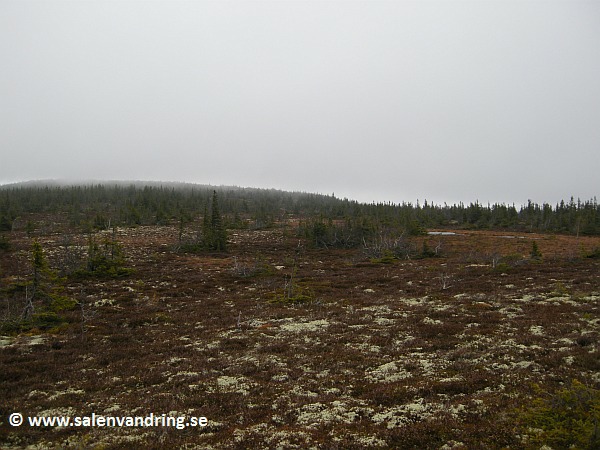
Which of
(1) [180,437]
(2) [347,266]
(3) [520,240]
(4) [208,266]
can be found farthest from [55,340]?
(3) [520,240]

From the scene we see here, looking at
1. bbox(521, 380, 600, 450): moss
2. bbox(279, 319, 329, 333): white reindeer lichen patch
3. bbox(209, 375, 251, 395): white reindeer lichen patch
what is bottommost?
bbox(279, 319, 329, 333): white reindeer lichen patch

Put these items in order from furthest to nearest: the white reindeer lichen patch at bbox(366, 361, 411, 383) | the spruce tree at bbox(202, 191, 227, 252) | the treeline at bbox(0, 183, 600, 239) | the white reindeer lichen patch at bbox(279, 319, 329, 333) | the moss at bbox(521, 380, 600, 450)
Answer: the treeline at bbox(0, 183, 600, 239) < the spruce tree at bbox(202, 191, 227, 252) < the white reindeer lichen patch at bbox(279, 319, 329, 333) < the white reindeer lichen patch at bbox(366, 361, 411, 383) < the moss at bbox(521, 380, 600, 450)

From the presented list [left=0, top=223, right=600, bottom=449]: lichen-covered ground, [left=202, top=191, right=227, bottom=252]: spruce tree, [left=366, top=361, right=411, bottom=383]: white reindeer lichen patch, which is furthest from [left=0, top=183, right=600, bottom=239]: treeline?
[left=366, top=361, right=411, bottom=383]: white reindeer lichen patch

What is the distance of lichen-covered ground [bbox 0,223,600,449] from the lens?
8.67 meters

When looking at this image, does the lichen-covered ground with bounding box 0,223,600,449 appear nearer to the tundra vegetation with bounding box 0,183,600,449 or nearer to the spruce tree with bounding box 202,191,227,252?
the tundra vegetation with bounding box 0,183,600,449

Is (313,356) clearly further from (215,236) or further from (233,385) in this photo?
(215,236)

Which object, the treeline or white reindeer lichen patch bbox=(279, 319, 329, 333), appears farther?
the treeline

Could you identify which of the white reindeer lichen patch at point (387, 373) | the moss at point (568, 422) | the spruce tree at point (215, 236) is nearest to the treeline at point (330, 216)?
the spruce tree at point (215, 236)

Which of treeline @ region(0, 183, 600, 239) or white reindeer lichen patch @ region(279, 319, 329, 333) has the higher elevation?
treeline @ region(0, 183, 600, 239)

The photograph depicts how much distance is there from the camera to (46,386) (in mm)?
13234

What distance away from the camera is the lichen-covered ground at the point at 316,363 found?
8.67m

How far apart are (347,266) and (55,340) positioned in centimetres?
3707

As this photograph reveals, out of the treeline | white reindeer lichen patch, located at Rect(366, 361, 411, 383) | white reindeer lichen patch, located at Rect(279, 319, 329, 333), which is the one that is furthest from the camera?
the treeline

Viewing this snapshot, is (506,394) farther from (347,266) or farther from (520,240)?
(520,240)
